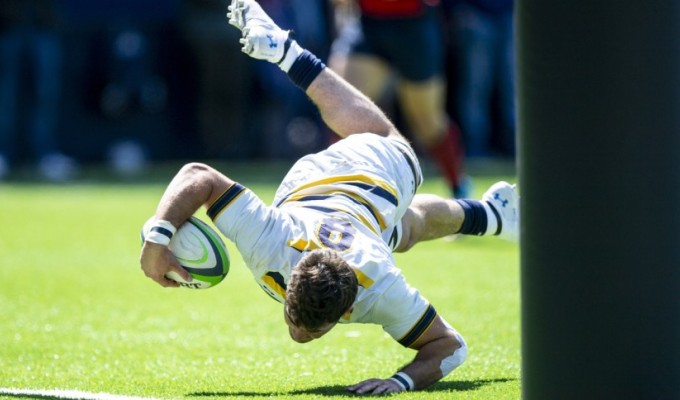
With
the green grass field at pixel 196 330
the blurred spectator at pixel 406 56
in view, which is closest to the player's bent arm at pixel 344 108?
the green grass field at pixel 196 330

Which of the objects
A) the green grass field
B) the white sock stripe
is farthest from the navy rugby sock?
the green grass field

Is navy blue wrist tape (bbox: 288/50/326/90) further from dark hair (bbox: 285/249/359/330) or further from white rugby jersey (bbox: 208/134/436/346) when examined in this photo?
dark hair (bbox: 285/249/359/330)

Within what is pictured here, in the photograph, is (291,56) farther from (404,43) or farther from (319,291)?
(404,43)

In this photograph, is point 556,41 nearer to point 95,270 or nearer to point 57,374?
point 57,374

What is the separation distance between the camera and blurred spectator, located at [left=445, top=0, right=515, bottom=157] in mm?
16953

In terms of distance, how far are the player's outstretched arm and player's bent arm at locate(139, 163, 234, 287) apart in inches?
53.5

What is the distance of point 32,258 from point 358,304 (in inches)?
201

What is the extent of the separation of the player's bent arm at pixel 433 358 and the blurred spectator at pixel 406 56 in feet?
16.3

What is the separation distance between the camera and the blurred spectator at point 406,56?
10.1 meters

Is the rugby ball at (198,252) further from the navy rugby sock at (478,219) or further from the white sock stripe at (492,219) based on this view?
the white sock stripe at (492,219)

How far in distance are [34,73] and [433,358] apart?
12.1 metres

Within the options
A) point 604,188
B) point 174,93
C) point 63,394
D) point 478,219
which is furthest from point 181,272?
point 174,93

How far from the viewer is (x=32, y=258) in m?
9.40

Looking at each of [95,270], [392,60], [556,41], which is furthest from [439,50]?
[556,41]
